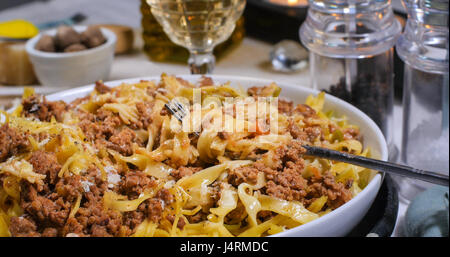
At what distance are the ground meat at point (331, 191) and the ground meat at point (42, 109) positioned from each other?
0.87 meters

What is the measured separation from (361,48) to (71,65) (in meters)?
1.49

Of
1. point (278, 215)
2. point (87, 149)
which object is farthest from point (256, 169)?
point (87, 149)

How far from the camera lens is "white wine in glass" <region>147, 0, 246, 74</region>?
2.18m

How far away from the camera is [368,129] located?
1652mm

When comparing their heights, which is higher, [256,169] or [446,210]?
[256,169]

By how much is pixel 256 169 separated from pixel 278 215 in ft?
0.45

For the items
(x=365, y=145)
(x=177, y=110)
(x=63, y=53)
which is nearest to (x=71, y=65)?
(x=63, y=53)

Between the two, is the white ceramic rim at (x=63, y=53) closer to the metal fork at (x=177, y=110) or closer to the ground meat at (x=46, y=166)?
the metal fork at (x=177, y=110)

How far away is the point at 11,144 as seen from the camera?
1.42 meters

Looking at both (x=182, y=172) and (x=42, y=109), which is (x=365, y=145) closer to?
(x=182, y=172)

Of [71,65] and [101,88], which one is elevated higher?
[101,88]

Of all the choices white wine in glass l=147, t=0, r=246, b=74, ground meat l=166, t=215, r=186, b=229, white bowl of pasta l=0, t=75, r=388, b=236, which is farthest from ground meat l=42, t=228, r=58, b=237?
white wine in glass l=147, t=0, r=246, b=74

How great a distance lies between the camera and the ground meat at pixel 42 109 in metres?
1.71
